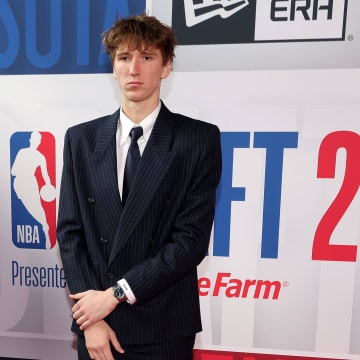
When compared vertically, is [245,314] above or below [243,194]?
below

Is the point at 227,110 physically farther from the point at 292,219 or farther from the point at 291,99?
the point at 292,219

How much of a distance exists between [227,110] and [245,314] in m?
1.10

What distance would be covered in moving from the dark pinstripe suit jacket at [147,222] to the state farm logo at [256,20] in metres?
0.77

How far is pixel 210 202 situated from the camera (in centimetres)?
109

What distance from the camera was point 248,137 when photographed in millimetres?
1719

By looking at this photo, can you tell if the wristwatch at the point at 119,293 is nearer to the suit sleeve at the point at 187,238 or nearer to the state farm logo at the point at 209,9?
the suit sleeve at the point at 187,238

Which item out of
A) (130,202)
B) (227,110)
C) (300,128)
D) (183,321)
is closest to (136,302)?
(183,321)

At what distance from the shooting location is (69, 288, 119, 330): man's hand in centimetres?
103

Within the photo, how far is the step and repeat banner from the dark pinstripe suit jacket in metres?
0.66

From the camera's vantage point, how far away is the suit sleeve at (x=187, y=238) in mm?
1004

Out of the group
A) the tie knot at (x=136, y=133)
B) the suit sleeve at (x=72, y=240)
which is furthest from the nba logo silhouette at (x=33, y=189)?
the tie knot at (x=136, y=133)

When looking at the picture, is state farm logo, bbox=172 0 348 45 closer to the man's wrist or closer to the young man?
the young man

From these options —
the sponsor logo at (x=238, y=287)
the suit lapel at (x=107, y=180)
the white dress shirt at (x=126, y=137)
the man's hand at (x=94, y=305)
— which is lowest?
the sponsor logo at (x=238, y=287)

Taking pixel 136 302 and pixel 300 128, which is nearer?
pixel 136 302
